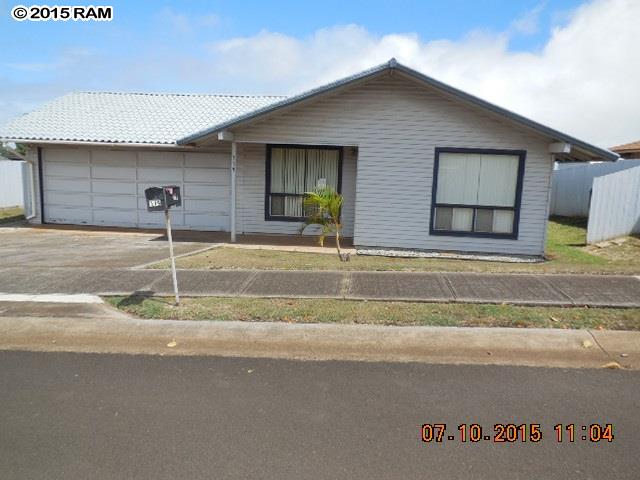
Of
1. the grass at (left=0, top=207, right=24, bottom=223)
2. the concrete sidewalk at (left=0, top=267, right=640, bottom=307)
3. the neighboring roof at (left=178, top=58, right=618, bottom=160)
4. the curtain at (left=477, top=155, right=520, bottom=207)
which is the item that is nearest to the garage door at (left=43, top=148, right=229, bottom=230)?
the grass at (left=0, top=207, right=24, bottom=223)

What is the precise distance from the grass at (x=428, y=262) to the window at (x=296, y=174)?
266 cm

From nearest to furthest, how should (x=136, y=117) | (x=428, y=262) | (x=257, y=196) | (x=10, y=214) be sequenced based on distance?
1. (x=428, y=262)
2. (x=257, y=196)
3. (x=136, y=117)
4. (x=10, y=214)

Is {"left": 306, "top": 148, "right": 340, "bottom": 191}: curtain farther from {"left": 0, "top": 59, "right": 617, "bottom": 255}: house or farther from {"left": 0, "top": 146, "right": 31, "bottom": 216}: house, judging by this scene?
A: {"left": 0, "top": 146, "right": 31, "bottom": 216}: house

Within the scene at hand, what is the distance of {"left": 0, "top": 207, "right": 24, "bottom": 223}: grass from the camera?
1702 cm

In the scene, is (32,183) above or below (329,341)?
above

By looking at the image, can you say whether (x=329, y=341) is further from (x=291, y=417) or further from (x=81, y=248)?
(x=81, y=248)

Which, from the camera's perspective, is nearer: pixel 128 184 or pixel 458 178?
pixel 458 178

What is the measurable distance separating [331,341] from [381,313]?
1.09 metres

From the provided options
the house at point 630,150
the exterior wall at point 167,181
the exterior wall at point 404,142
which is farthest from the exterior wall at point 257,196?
the house at point 630,150

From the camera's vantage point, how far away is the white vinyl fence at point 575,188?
776 inches

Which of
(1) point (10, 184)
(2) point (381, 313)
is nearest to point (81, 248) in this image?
(2) point (381, 313)

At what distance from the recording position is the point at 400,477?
10.0ft

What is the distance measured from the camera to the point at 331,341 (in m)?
5.40

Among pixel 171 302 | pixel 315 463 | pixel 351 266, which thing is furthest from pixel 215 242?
pixel 315 463
